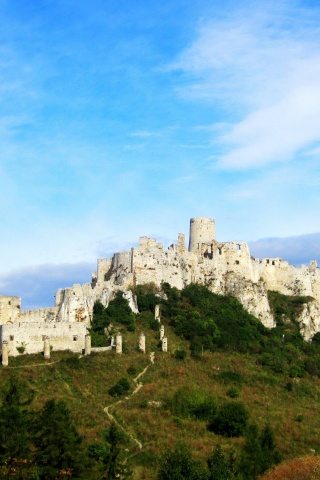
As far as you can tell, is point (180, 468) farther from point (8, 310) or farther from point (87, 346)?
point (8, 310)

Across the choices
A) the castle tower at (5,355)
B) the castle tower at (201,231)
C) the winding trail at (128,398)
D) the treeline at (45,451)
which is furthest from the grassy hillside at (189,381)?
the castle tower at (201,231)

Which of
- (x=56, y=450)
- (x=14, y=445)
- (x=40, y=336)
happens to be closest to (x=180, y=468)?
(x=56, y=450)

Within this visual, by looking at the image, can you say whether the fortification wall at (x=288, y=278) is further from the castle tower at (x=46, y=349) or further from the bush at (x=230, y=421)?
the castle tower at (x=46, y=349)

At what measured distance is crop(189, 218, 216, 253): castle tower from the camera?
95625 mm

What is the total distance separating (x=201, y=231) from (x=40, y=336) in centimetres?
3188

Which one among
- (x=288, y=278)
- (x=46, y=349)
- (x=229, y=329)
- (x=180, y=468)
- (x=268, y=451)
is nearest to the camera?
(x=180, y=468)

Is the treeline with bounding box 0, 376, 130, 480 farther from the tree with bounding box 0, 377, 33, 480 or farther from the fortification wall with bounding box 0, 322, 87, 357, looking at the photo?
the fortification wall with bounding box 0, 322, 87, 357

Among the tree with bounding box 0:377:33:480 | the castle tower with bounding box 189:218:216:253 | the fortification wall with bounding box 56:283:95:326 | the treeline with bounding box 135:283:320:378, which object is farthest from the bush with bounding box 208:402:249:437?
the castle tower with bounding box 189:218:216:253

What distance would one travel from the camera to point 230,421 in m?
62.8

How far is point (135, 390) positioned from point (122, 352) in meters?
5.49

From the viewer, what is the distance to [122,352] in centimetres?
7131

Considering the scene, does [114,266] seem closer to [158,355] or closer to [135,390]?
[158,355]

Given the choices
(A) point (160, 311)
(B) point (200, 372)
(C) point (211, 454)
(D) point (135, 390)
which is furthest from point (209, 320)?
(C) point (211, 454)

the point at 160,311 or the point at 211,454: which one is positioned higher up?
the point at 160,311
